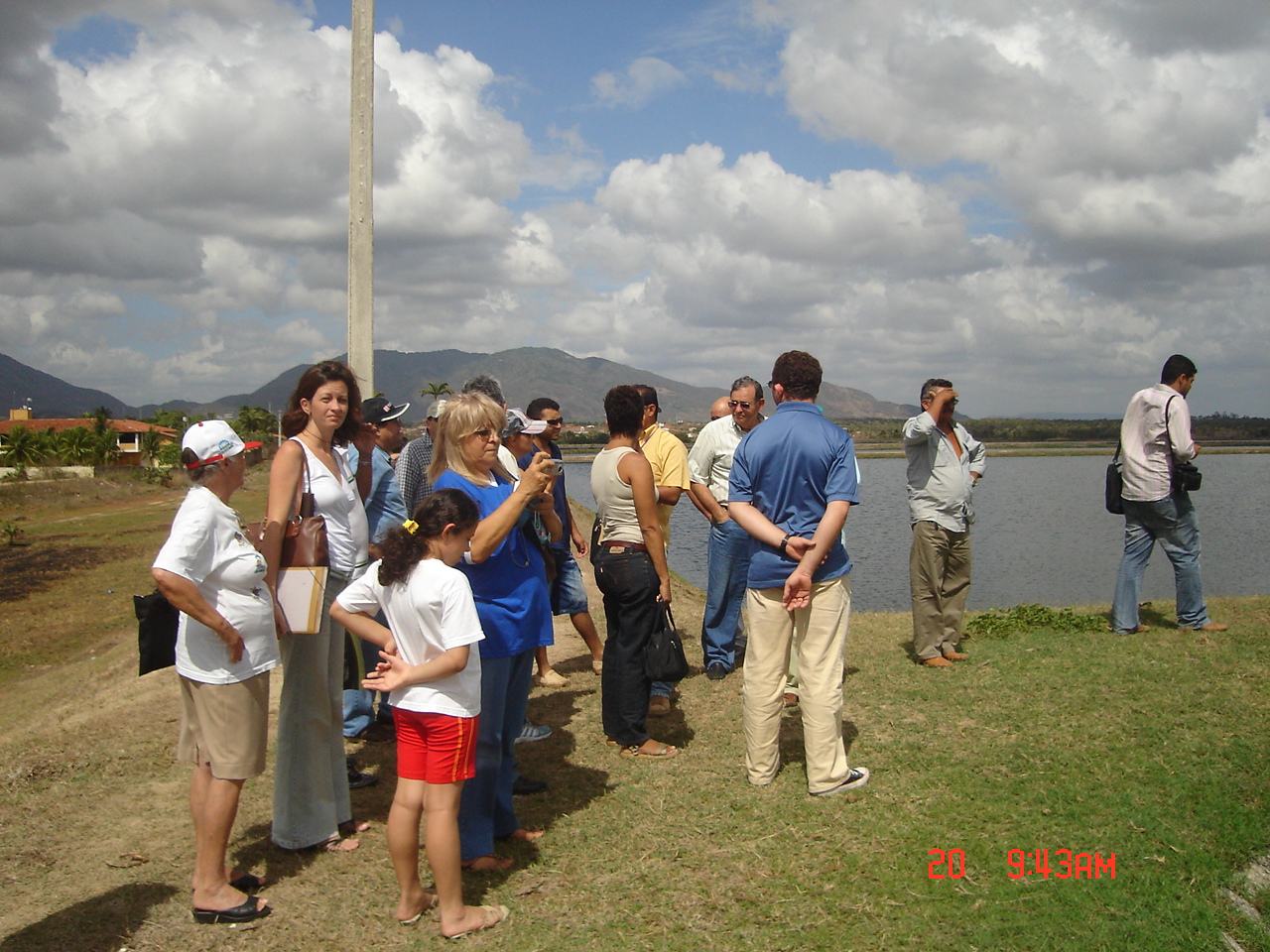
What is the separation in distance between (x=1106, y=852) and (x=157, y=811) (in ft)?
14.8

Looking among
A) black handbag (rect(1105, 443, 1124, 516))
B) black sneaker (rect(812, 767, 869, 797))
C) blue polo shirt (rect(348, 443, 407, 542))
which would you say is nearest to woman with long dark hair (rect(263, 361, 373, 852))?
blue polo shirt (rect(348, 443, 407, 542))

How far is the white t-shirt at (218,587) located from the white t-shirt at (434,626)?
0.57 meters

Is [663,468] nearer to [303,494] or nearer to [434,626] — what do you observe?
[303,494]

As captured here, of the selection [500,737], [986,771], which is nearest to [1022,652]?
[986,771]

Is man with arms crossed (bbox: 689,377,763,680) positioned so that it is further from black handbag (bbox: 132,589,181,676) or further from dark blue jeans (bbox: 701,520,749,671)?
black handbag (bbox: 132,589,181,676)

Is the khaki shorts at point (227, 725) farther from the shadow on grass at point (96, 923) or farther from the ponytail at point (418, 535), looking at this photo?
the ponytail at point (418, 535)

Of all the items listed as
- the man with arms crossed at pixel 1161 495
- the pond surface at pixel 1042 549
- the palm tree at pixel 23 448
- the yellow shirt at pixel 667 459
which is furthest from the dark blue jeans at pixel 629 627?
the palm tree at pixel 23 448

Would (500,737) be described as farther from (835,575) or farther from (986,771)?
(986,771)

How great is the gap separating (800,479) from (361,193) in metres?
4.64

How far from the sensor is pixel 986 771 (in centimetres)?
443

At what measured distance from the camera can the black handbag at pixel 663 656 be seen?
4.95 metres

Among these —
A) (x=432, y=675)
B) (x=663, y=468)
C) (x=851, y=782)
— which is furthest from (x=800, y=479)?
(x=432, y=675)

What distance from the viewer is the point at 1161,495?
271 inches

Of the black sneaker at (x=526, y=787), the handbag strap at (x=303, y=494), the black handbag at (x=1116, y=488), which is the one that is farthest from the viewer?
the black handbag at (x=1116, y=488)
